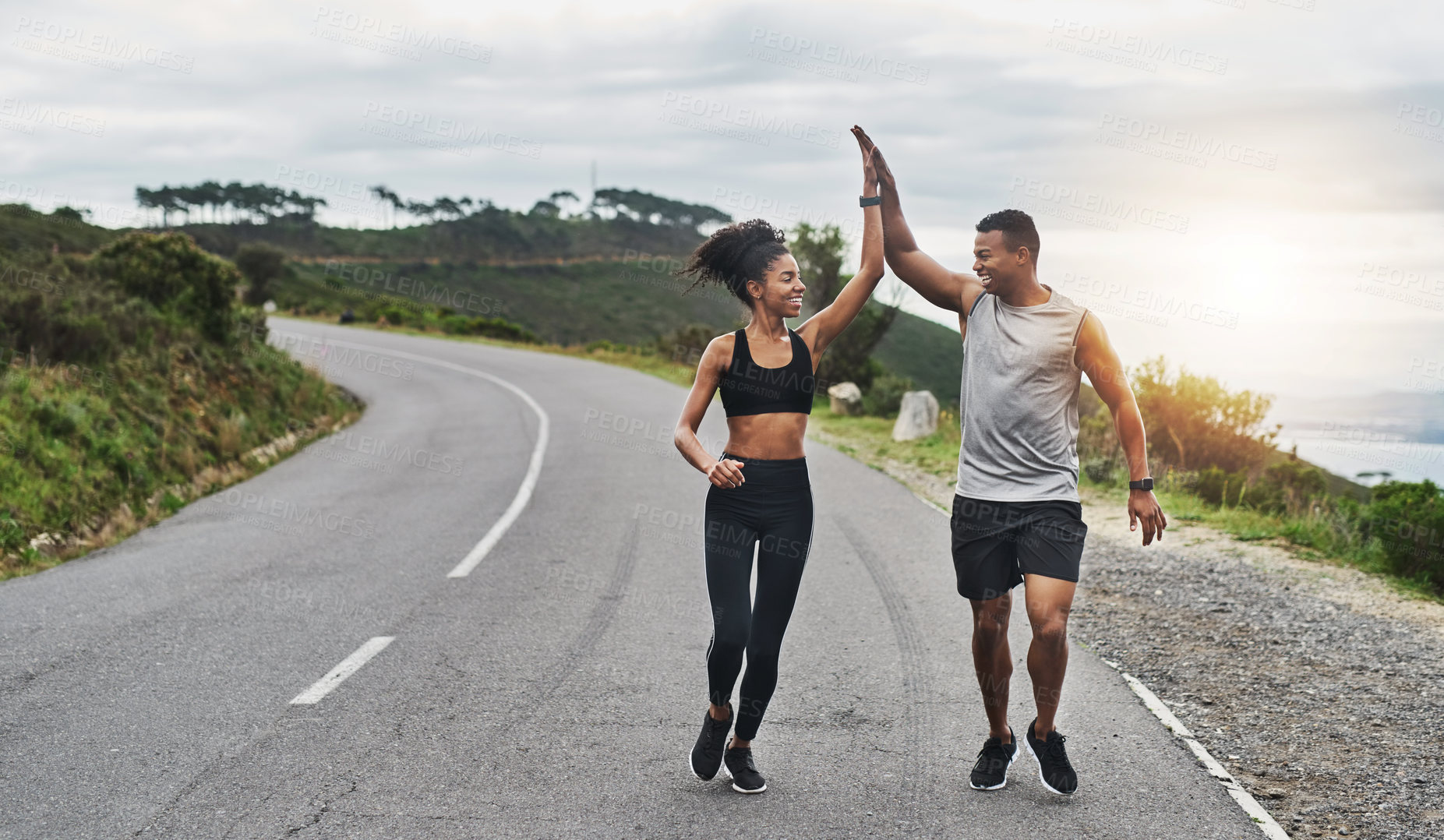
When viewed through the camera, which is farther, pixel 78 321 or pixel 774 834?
pixel 78 321

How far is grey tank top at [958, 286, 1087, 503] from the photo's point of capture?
3971 millimetres

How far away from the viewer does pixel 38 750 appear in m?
4.53

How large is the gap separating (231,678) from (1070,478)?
4.34 metres

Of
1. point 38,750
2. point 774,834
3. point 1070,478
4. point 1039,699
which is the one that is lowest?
point 38,750

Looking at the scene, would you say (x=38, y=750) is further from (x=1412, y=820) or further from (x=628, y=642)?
(x=1412, y=820)

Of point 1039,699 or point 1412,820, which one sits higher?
point 1039,699

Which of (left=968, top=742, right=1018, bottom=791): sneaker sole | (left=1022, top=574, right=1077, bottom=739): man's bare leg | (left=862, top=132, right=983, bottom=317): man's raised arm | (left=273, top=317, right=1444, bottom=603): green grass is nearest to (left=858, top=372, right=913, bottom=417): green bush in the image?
(left=273, top=317, right=1444, bottom=603): green grass

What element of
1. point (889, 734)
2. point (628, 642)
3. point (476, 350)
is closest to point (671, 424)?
point (628, 642)

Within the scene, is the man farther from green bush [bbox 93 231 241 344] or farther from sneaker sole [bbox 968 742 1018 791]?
Result: green bush [bbox 93 231 241 344]

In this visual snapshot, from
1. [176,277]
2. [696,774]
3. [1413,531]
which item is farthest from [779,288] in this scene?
[176,277]

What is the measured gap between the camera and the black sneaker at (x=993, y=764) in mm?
4098

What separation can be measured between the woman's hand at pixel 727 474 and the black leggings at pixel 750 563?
0.25m

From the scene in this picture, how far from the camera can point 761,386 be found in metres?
3.92

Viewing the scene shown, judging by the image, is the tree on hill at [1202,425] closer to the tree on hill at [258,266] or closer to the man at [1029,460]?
the man at [1029,460]
